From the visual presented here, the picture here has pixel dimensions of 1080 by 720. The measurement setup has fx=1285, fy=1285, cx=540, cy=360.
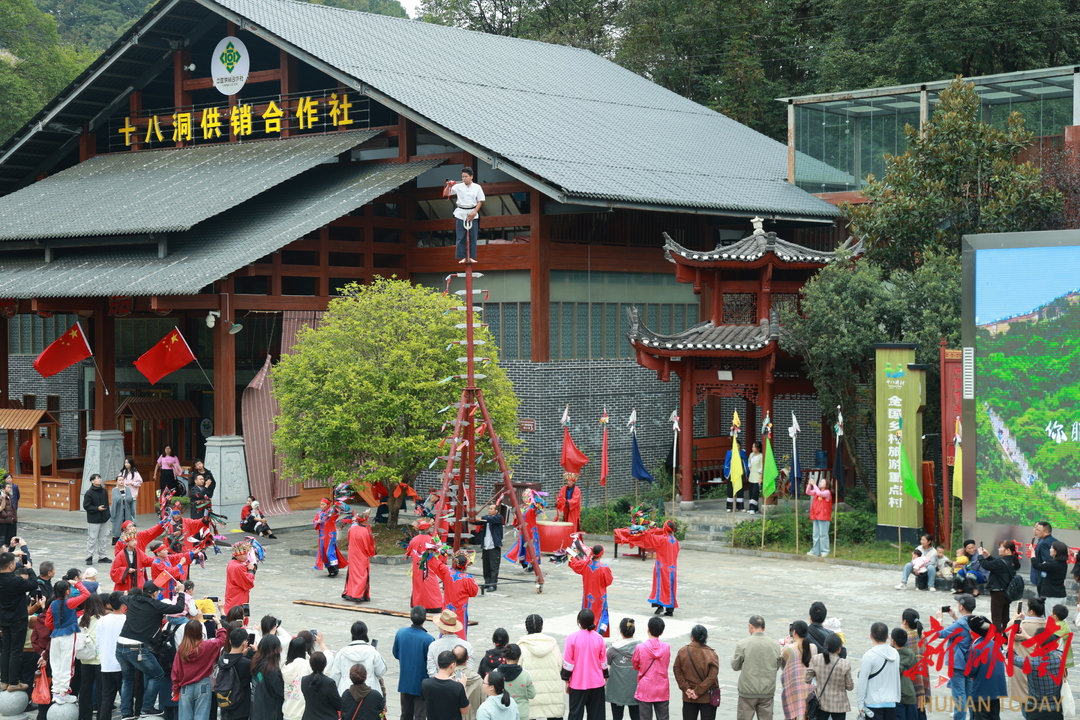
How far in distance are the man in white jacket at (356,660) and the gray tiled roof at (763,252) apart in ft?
57.0

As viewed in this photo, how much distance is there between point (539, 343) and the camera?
2980 cm

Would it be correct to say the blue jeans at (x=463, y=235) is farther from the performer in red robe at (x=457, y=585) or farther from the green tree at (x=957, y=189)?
the green tree at (x=957, y=189)

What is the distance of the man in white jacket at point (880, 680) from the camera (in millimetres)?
12094

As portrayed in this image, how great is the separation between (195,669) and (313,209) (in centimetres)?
1755

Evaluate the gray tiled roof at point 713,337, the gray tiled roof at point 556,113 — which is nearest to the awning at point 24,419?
the gray tiled roof at point 556,113

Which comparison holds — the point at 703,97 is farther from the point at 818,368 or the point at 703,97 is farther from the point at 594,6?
the point at 818,368

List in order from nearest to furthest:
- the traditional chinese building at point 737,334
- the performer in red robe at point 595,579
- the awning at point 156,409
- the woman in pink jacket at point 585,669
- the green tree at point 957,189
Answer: the woman in pink jacket at point 585,669 < the performer in red robe at point 595,579 < the traditional chinese building at point 737,334 < the green tree at point 957,189 < the awning at point 156,409

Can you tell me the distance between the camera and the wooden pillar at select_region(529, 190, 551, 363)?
29562 mm

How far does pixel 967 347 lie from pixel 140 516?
20.0 m

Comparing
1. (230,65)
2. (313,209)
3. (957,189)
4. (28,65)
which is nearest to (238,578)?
(313,209)

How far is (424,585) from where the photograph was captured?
17.9 metres

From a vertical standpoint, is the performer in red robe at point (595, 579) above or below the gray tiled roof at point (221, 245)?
below

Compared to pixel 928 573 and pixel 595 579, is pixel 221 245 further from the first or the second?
pixel 928 573

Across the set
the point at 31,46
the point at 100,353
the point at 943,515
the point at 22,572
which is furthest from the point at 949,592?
the point at 31,46
